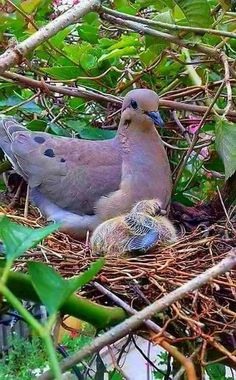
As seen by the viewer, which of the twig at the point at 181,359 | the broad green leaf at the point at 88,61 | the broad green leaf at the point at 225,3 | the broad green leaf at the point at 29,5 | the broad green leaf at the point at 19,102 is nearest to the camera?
the twig at the point at 181,359

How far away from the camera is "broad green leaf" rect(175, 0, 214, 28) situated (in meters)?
0.87

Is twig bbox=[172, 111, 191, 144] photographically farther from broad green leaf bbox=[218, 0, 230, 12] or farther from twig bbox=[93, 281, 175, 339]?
twig bbox=[93, 281, 175, 339]

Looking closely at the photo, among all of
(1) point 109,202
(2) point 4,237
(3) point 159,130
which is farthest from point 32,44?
(3) point 159,130

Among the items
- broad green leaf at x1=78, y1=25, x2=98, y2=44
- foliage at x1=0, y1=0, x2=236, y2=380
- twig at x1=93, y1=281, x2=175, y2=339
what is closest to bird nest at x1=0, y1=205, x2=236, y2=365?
twig at x1=93, y1=281, x2=175, y2=339

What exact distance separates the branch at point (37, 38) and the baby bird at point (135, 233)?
0.51 metres

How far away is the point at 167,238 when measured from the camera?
1.05 m

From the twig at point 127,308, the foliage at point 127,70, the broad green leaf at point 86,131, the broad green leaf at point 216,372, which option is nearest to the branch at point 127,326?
the twig at point 127,308

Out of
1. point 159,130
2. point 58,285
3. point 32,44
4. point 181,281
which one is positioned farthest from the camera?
point 159,130

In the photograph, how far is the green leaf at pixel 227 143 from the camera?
941 millimetres

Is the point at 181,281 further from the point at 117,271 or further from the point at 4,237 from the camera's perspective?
the point at 4,237

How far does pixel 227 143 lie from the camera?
95 centimetres

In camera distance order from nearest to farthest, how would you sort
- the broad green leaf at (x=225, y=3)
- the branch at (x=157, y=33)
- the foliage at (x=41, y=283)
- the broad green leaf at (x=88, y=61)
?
the foliage at (x=41, y=283)
the branch at (x=157, y=33)
the broad green leaf at (x=225, y=3)
the broad green leaf at (x=88, y=61)

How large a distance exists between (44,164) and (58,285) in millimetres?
1025

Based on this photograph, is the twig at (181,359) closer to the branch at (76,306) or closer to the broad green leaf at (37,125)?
the branch at (76,306)
